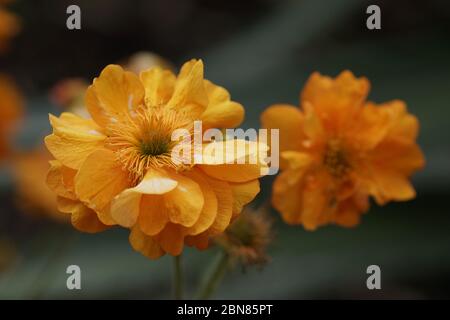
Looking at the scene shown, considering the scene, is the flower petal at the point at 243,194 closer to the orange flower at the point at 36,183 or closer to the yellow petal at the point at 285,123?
the yellow petal at the point at 285,123

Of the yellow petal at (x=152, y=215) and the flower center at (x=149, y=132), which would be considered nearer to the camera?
the yellow petal at (x=152, y=215)

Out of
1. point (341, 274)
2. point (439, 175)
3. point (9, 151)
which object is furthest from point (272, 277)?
point (9, 151)

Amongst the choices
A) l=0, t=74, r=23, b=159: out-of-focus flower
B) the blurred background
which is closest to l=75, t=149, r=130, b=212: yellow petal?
the blurred background

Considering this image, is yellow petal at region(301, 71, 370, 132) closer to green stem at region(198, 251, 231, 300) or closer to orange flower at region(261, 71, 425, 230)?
orange flower at region(261, 71, 425, 230)

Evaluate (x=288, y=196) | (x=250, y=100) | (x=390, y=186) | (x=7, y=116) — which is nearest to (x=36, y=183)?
(x=7, y=116)

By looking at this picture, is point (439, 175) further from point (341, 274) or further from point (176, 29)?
point (176, 29)

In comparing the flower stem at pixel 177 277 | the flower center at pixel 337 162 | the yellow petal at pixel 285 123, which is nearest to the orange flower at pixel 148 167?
the flower stem at pixel 177 277
